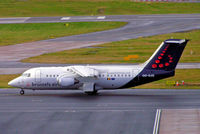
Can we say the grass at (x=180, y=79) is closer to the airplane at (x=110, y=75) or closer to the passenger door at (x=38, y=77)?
the airplane at (x=110, y=75)

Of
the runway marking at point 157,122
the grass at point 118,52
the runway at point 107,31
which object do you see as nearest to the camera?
the runway marking at point 157,122

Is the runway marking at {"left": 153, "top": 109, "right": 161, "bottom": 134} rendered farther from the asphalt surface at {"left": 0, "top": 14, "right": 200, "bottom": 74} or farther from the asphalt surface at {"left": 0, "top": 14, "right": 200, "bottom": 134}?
the asphalt surface at {"left": 0, "top": 14, "right": 200, "bottom": 74}

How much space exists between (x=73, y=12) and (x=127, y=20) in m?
19.6

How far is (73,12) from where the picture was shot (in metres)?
123

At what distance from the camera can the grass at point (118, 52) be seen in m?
75.0

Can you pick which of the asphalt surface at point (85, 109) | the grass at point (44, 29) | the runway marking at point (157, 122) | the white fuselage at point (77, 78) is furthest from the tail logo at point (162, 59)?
the grass at point (44, 29)

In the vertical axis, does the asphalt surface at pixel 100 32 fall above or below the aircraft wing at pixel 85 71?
above

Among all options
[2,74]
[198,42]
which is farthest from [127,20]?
[2,74]

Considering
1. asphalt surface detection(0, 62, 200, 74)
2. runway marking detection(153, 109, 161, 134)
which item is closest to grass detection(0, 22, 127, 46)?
asphalt surface detection(0, 62, 200, 74)

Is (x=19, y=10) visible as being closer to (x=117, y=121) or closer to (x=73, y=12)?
(x=73, y=12)

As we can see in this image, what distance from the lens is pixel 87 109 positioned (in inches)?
1773

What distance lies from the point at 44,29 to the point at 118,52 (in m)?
30.2

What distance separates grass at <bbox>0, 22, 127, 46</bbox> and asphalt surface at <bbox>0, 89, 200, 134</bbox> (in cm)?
4286

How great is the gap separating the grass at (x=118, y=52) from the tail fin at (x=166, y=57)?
73.0 feet
